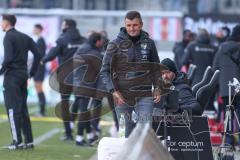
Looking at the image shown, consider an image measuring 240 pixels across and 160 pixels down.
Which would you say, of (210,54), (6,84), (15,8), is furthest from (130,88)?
(15,8)

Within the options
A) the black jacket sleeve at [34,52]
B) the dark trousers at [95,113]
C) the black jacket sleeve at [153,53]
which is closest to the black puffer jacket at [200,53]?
the dark trousers at [95,113]

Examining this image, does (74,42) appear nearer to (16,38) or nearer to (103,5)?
(16,38)

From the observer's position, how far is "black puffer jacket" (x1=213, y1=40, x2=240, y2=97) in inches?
539

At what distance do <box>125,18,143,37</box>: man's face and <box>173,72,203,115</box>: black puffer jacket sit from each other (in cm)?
162

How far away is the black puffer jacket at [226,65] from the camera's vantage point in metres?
13.7

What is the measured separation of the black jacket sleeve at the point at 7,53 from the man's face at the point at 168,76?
2595 mm

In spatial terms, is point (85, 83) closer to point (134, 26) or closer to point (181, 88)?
point (181, 88)

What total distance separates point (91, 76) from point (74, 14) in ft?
30.0

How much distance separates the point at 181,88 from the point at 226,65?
235cm

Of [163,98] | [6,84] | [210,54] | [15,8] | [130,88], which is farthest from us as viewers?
[15,8]

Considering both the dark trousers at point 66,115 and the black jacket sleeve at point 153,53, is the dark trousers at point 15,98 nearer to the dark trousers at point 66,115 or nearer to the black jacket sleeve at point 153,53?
the dark trousers at point 66,115

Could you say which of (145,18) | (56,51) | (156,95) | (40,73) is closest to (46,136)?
(56,51)

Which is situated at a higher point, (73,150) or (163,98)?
(163,98)

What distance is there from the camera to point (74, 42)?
Result: 15828 millimetres
